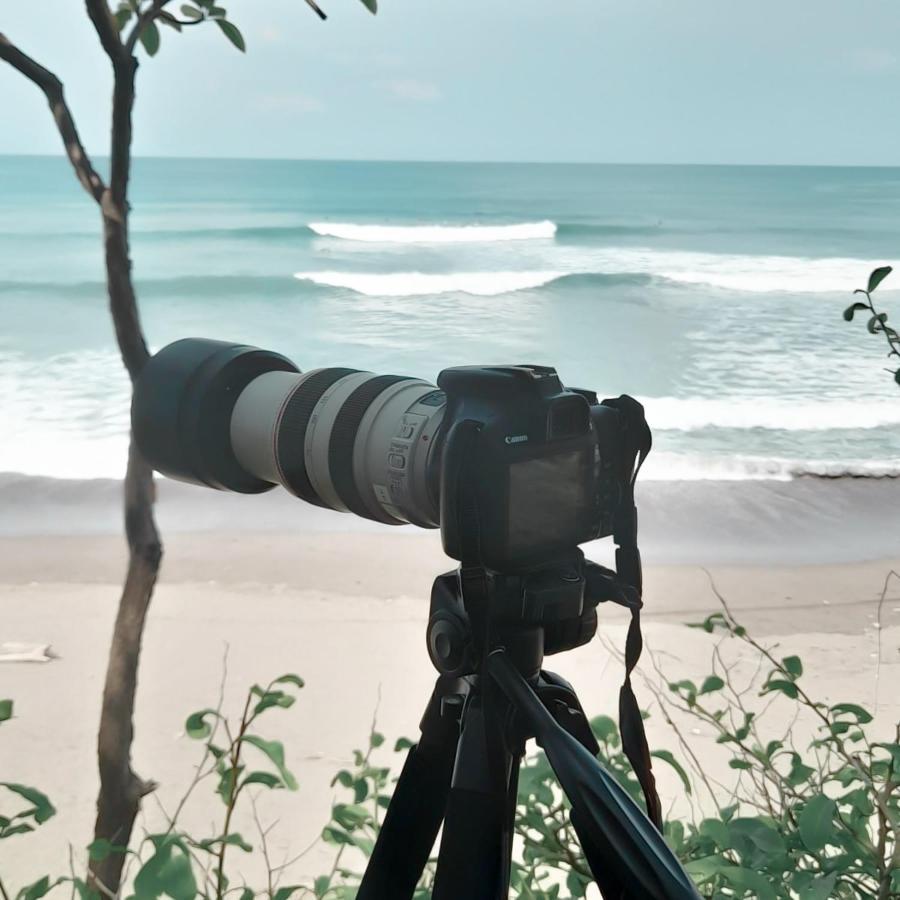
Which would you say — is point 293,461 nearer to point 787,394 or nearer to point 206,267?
point 787,394

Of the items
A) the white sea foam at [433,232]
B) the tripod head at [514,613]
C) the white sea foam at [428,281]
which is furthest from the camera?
the white sea foam at [433,232]

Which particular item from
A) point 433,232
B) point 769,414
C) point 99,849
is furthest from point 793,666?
point 433,232

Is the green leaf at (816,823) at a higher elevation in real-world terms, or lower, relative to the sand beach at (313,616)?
higher

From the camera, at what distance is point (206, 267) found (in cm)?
951

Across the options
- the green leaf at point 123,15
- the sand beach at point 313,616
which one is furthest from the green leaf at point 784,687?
the green leaf at point 123,15

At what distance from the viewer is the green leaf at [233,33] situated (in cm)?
102

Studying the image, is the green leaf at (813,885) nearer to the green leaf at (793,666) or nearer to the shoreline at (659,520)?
the green leaf at (793,666)

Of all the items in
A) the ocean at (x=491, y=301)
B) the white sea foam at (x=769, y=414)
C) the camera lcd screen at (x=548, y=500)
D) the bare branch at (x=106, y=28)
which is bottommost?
the white sea foam at (x=769, y=414)

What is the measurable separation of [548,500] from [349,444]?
0.17 metres

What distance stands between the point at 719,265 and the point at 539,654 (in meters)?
11.0

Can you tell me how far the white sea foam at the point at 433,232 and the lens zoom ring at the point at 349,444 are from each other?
1140cm

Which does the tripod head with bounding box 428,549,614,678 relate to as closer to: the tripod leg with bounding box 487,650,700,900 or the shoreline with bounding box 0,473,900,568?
the tripod leg with bounding box 487,650,700,900

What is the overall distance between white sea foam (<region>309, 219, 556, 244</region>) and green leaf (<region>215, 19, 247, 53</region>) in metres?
11.0

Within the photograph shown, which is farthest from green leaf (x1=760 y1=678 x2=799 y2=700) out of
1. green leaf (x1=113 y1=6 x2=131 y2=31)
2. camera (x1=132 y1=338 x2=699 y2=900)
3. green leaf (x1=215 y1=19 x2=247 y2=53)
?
green leaf (x1=113 y1=6 x2=131 y2=31)
